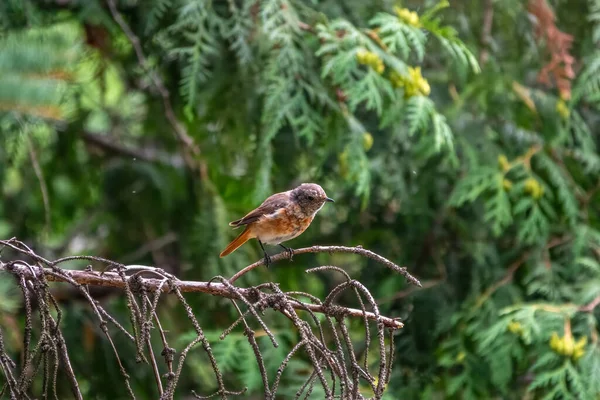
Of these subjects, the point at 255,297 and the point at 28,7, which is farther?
the point at 28,7

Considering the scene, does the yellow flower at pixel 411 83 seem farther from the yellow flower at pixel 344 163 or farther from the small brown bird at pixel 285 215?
the small brown bird at pixel 285 215

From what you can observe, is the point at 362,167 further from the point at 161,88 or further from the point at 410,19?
the point at 161,88

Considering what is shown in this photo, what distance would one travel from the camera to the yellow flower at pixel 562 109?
15.3 ft

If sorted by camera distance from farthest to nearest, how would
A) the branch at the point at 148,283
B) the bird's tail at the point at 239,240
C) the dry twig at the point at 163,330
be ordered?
the bird's tail at the point at 239,240 → the branch at the point at 148,283 → the dry twig at the point at 163,330

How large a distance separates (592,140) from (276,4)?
214 cm

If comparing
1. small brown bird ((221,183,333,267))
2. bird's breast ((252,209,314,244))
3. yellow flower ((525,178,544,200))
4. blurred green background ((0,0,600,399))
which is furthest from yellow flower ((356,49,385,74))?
yellow flower ((525,178,544,200))

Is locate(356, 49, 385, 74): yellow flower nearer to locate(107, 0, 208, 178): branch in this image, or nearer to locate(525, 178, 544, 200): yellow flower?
locate(107, 0, 208, 178): branch

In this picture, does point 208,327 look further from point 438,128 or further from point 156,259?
point 438,128

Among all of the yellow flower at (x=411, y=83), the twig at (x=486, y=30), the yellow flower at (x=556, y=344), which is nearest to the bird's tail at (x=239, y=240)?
the yellow flower at (x=411, y=83)

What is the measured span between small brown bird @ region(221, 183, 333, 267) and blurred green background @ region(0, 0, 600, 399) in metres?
0.22

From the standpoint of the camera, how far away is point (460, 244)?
199 inches

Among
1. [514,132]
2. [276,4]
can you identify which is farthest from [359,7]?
[514,132]

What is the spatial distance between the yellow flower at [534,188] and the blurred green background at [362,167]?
0.04ft

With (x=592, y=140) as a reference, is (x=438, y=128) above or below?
above
